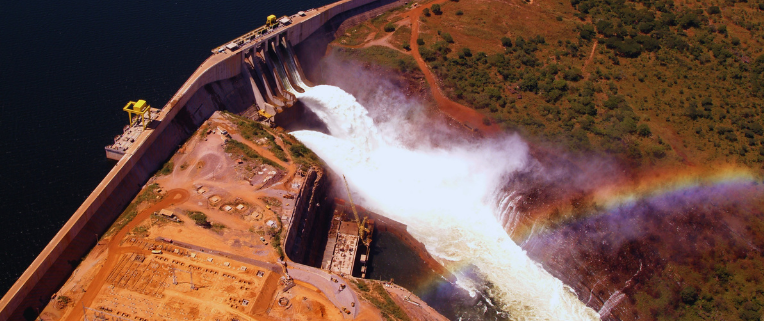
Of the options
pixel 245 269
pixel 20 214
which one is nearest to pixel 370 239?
pixel 245 269

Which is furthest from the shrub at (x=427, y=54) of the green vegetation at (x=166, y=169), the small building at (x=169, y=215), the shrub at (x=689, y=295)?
the shrub at (x=689, y=295)

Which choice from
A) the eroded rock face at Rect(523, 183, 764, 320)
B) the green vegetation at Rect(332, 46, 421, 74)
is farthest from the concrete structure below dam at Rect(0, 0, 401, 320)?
the eroded rock face at Rect(523, 183, 764, 320)

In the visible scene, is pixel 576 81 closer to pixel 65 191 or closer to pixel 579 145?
pixel 579 145

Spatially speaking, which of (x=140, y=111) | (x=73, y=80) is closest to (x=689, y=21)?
(x=140, y=111)

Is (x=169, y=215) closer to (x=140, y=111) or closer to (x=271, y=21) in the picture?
(x=140, y=111)

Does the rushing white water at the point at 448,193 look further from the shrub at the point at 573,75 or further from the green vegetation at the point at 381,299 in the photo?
the shrub at the point at 573,75

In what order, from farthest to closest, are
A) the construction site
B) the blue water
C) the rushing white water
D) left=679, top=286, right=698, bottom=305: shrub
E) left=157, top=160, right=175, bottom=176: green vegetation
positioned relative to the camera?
the rushing white water
left=679, top=286, right=698, bottom=305: shrub
left=157, top=160, right=175, bottom=176: green vegetation
the blue water
the construction site

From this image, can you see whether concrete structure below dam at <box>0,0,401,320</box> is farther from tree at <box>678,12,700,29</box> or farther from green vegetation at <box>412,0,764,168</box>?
tree at <box>678,12,700,29</box>
